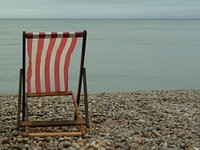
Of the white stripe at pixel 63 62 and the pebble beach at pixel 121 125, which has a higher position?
the white stripe at pixel 63 62

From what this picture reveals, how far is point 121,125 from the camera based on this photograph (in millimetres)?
5480

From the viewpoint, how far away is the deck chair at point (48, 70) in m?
4.85

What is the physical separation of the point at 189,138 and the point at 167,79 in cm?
1432

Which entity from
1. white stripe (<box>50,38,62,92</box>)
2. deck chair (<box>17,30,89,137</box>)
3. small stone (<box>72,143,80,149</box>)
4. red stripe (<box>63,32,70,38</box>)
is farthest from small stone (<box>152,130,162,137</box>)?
red stripe (<box>63,32,70,38</box>)

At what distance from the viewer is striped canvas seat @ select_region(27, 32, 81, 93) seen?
492 cm

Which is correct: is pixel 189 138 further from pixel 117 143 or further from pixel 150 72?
pixel 150 72

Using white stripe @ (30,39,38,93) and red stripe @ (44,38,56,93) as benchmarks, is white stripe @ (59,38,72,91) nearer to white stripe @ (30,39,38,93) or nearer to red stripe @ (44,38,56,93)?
red stripe @ (44,38,56,93)

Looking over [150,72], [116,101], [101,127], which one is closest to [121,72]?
[150,72]

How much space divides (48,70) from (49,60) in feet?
0.44

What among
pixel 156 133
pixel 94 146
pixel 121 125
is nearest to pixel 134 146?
pixel 94 146

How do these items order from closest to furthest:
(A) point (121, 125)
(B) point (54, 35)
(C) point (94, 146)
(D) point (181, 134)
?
1. (C) point (94, 146)
2. (B) point (54, 35)
3. (D) point (181, 134)
4. (A) point (121, 125)

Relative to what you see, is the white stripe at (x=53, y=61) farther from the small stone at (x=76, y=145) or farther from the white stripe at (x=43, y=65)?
the small stone at (x=76, y=145)

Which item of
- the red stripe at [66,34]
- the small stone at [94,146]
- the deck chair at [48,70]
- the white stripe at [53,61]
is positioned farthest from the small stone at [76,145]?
the red stripe at [66,34]

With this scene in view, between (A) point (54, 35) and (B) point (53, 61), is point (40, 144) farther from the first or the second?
(A) point (54, 35)
